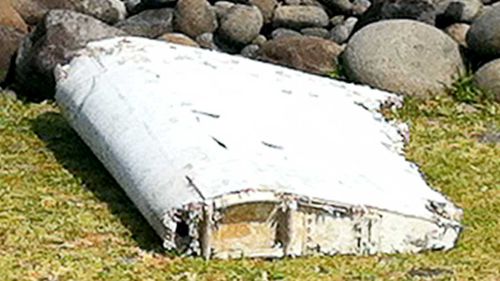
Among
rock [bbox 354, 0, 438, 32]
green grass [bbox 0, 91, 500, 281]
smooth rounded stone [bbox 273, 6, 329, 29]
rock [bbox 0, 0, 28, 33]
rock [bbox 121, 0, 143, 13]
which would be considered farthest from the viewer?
rock [bbox 121, 0, 143, 13]

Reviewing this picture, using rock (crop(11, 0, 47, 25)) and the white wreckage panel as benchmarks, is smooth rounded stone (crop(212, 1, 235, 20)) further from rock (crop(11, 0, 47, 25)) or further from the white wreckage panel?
the white wreckage panel

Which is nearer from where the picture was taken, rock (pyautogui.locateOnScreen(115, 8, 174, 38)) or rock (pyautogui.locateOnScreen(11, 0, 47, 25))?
rock (pyautogui.locateOnScreen(115, 8, 174, 38))

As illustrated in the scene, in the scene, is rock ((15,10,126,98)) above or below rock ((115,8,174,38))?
above

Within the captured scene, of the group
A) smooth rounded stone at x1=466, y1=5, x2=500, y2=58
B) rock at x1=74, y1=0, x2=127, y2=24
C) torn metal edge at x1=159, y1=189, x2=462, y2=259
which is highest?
torn metal edge at x1=159, y1=189, x2=462, y2=259

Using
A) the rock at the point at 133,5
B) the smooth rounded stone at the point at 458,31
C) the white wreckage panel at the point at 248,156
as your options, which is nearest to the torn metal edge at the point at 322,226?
the white wreckage panel at the point at 248,156

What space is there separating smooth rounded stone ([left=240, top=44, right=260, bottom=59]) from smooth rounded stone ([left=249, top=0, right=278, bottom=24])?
0.43m

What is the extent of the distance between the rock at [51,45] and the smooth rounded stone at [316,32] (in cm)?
198

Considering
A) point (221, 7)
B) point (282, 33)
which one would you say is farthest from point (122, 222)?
point (221, 7)

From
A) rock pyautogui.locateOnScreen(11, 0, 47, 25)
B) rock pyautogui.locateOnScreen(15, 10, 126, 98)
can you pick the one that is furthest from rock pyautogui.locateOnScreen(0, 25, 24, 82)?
rock pyautogui.locateOnScreen(11, 0, 47, 25)

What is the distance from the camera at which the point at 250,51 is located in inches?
437

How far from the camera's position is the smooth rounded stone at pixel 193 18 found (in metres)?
11.2

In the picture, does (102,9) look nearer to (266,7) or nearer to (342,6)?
(266,7)

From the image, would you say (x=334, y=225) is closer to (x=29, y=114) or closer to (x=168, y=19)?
(x=29, y=114)

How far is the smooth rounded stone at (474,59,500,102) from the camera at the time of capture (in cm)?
982
